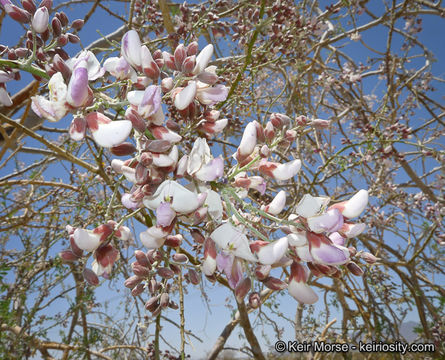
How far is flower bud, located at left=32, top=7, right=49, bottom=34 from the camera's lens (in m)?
0.42

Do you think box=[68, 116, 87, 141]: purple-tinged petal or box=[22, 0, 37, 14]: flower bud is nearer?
box=[68, 116, 87, 141]: purple-tinged petal

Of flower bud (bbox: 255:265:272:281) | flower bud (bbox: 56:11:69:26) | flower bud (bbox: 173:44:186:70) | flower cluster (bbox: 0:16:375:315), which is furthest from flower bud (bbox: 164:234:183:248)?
flower bud (bbox: 56:11:69:26)

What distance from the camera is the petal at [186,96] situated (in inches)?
14.2

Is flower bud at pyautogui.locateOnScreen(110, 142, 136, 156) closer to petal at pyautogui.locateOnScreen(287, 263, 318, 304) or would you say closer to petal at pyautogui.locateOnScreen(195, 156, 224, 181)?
petal at pyautogui.locateOnScreen(195, 156, 224, 181)

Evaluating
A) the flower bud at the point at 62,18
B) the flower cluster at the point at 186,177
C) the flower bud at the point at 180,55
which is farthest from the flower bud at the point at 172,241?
the flower bud at the point at 62,18

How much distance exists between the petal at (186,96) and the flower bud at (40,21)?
0.20 metres

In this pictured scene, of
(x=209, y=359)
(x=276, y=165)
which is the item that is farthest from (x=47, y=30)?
(x=209, y=359)

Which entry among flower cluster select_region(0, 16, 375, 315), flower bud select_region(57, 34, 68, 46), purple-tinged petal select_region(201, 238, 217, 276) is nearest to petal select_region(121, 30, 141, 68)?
flower cluster select_region(0, 16, 375, 315)

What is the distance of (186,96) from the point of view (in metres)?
0.36

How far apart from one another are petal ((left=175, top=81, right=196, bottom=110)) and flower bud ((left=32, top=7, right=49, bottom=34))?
7.9 inches

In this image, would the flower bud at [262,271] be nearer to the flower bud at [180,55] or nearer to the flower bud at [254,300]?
the flower bud at [254,300]

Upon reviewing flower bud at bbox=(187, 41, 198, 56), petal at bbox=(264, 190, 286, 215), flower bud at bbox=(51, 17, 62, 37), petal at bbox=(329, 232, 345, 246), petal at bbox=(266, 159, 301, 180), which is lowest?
petal at bbox=(329, 232, 345, 246)

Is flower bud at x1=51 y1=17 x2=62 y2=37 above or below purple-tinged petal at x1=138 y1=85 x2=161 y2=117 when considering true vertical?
above

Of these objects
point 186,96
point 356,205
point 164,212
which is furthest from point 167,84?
point 356,205
